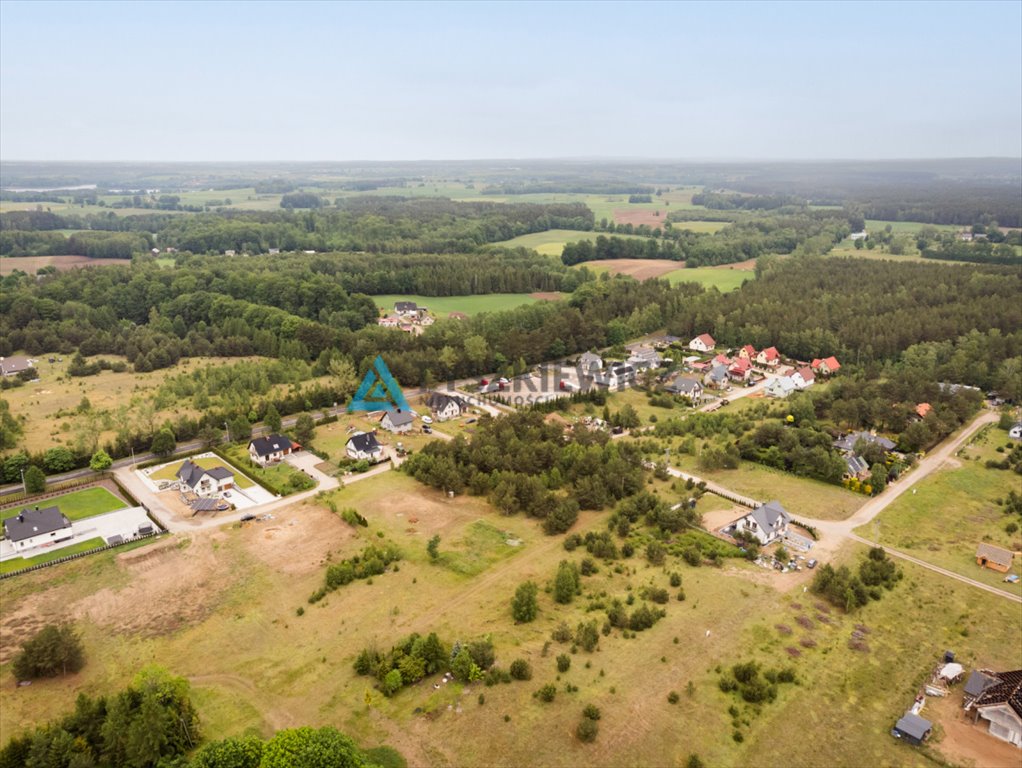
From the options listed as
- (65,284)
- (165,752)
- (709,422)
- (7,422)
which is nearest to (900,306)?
(709,422)

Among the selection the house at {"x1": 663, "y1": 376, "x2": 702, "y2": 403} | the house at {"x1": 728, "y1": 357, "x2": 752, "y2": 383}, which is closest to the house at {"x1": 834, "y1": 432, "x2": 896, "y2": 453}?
the house at {"x1": 663, "y1": 376, "x2": 702, "y2": 403}

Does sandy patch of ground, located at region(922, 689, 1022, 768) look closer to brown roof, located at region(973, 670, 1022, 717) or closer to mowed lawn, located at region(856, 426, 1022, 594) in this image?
brown roof, located at region(973, 670, 1022, 717)

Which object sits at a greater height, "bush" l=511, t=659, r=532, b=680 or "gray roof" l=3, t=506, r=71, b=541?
"gray roof" l=3, t=506, r=71, b=541

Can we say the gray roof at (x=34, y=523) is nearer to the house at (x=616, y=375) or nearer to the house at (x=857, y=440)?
the house at (x=616, y=375)

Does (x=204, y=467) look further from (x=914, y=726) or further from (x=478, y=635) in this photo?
(x=914, y=726)

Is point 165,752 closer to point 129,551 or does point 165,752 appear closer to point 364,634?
point 364,634

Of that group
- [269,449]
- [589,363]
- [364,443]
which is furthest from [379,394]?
[589,363]
